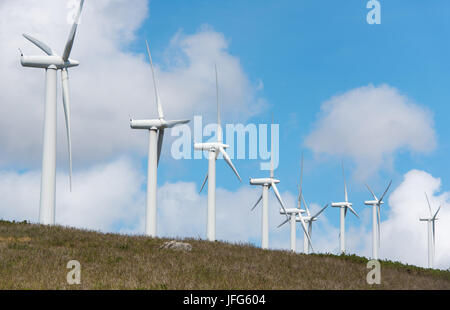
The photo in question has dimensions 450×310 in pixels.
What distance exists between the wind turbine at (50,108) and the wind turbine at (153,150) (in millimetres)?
7485

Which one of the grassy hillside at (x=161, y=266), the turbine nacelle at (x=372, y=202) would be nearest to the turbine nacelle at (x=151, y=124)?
the grassy hillside at (x=161, y=266)

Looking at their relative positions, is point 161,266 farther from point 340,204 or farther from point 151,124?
point 340,204

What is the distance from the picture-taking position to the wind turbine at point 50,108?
120 ft

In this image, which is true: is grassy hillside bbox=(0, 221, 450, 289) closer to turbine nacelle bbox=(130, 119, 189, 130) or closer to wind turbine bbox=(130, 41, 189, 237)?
wind turbine bbox=(130, 41, 189, 237)

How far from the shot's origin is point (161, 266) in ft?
78.0

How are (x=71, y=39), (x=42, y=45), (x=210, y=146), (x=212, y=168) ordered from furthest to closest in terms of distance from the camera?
(x=210, y=146), (x=212, y=168), (x=42, y=45), (x=71, y=39)

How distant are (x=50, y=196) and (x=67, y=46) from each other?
10.1 metres

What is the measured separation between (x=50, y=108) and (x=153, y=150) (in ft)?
29.6

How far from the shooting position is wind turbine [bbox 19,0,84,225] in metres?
36.4

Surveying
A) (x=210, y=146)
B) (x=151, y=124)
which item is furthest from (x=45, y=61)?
(x=210, y=146)

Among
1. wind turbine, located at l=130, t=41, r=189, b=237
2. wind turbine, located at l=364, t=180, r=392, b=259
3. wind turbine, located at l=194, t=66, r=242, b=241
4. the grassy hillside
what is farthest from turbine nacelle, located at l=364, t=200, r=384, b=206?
the grassy hillside

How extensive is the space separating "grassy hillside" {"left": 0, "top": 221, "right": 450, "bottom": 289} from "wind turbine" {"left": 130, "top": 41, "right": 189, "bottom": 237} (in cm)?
888
